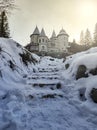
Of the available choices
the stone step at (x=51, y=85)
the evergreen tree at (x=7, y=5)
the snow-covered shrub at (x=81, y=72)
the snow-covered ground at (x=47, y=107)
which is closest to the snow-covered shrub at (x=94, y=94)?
the snow-covered ground at (x=47, y=107)

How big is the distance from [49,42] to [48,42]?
78 centimetres

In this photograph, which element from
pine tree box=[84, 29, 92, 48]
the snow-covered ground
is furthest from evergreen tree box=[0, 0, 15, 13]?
pine tree box=[84, 29, 92, 48]

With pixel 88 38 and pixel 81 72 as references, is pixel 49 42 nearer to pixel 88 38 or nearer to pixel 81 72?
pixel 88 38

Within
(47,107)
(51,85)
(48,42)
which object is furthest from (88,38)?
(47,107)

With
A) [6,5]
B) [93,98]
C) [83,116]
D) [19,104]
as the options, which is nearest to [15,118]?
[19,104]

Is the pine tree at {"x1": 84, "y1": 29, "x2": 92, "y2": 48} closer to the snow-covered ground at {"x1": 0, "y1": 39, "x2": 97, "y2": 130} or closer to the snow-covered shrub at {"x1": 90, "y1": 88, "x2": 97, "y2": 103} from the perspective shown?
the snow-covered ground at {"x1": 0, "y1": 39, "x2": 97, "y2": 130}

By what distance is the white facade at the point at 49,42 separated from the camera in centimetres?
7212

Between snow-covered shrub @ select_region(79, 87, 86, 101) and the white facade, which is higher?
the white facade

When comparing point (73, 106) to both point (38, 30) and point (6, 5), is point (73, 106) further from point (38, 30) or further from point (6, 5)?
point (38, 30)

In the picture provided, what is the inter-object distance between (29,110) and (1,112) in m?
0.81

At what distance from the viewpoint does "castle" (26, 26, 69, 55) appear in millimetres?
71875

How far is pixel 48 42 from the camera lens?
7731 cm

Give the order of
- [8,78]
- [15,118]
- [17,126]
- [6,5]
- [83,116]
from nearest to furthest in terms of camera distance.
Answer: [17,126] < [15,118] < [83,116] < [8,78] < [6,5]

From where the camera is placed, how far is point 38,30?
7675 centimetres
